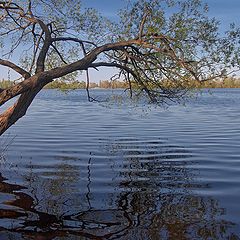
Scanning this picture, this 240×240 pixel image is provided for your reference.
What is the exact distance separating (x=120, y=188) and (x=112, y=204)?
183 centimetres

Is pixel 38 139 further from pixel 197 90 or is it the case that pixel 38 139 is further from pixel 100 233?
pixel 100 233

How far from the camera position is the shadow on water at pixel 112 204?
29.2 ft

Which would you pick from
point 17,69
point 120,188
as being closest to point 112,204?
point 120,188

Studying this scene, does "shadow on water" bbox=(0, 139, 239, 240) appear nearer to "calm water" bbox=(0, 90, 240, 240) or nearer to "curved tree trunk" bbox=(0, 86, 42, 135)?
"calm water" bbox=(0, 90, 240, 240)

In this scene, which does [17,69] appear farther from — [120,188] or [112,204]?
[112,204]

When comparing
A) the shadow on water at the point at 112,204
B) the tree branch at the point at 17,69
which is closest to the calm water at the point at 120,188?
the shadow on water at the point at 112,204

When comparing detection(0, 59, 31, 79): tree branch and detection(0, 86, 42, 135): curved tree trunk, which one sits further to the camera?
detection(0, 59, 31, 79): tree branch

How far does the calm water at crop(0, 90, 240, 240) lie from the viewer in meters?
9.13

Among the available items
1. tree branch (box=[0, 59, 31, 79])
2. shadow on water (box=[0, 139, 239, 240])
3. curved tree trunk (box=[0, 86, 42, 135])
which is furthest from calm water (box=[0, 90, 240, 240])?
tree branch (box=[0, 59, 31, 79])

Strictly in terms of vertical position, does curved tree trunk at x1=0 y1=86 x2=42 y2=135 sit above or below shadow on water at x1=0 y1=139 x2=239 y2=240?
above

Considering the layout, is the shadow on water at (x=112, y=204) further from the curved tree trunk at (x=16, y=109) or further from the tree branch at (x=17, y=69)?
the tree branch at (x=17, y=69)

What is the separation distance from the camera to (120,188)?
41.9ft

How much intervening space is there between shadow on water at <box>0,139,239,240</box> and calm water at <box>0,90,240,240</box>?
2cm

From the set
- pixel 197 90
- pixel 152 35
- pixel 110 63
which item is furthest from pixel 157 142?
pixel 152 35
